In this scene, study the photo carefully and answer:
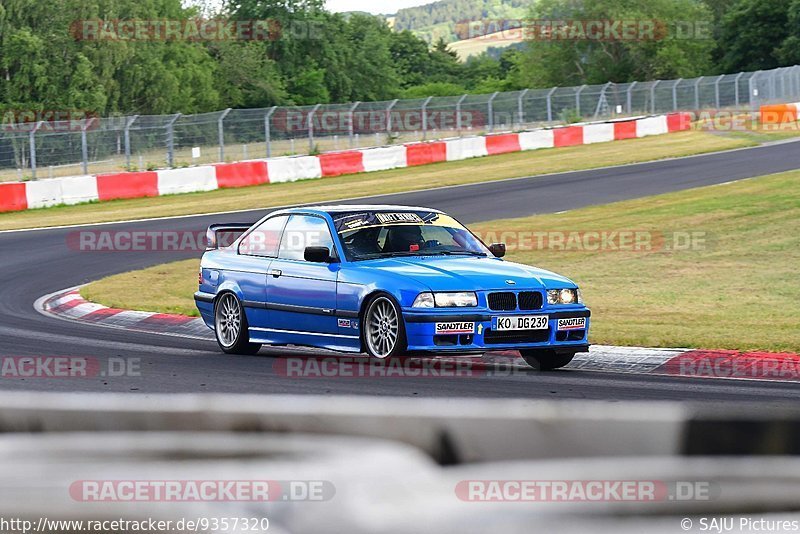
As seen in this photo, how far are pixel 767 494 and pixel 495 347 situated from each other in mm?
6880

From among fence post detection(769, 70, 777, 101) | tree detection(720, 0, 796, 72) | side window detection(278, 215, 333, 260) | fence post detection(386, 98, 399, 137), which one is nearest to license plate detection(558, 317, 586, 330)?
side window detection(278, 215, 333, 260)

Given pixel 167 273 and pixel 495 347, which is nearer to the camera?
pixel 495 347

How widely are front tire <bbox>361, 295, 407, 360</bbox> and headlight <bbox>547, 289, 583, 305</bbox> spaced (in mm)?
1218

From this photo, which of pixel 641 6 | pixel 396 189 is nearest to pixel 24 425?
pixel 396 189

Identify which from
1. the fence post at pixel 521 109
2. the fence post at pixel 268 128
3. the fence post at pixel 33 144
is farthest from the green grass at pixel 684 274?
the fence post at pixel 521 109

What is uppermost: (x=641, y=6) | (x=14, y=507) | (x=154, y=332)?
(x=641, y=6)

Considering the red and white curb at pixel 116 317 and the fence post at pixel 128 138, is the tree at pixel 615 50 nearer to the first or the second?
the fence post at pixel 128 138

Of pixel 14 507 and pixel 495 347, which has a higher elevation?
pixel 14 507

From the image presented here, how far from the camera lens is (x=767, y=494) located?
2.81 metres

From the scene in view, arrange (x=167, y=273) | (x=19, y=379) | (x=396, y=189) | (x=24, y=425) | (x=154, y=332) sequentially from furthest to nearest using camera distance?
(x=396, y=189)
(x=167, y=273)
(x=154, y=332)
(x=19, y=379)
(x=24, y=425)

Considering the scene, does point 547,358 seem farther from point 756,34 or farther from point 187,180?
point 756,34

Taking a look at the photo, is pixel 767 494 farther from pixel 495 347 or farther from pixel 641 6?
pixel 641 6

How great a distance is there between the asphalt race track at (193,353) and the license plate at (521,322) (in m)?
0.38

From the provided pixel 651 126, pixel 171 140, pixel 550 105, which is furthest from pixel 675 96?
pixel 171 140
